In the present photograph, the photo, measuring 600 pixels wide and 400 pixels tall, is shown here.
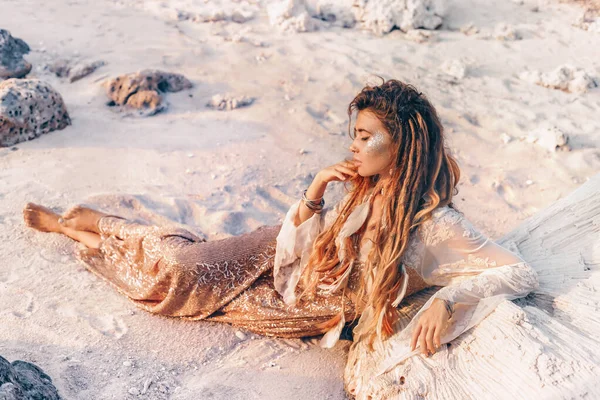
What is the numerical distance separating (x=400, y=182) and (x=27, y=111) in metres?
3.50

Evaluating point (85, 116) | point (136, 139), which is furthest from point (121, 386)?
point (85, 116)

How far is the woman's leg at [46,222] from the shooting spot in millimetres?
3932

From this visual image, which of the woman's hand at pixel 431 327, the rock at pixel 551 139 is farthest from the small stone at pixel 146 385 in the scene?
the rock at pixel 551 139

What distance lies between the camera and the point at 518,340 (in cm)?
249

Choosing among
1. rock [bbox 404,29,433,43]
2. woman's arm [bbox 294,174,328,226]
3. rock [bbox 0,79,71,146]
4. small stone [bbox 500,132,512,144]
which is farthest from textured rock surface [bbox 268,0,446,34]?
woman's arm [bbox 294,174,328,226]

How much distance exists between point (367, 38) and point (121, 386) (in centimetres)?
529

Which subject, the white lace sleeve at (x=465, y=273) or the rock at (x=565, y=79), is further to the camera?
the rock at (x=565, y=79)

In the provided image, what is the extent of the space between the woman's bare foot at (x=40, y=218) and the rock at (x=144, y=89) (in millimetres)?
1788

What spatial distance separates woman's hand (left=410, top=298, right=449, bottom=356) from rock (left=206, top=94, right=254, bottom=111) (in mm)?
3541

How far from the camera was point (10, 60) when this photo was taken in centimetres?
600

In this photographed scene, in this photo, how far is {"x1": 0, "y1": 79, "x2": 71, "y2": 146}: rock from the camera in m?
4.89

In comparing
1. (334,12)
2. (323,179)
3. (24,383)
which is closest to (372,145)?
(323,179)

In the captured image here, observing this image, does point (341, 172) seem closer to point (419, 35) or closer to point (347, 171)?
point (347, 171)

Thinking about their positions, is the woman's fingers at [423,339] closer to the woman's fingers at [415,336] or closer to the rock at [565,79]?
the woman's fingers at [415,336]
